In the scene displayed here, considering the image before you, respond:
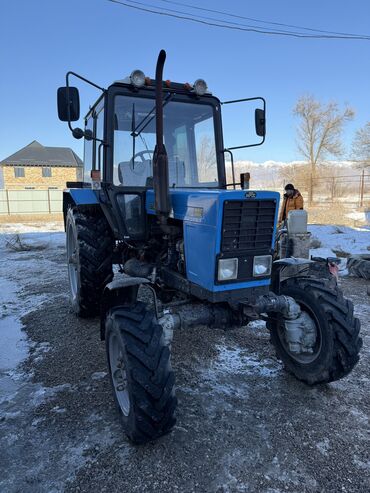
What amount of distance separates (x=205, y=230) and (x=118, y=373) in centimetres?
118

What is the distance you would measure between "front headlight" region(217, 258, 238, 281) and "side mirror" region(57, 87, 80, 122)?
6.06 feet

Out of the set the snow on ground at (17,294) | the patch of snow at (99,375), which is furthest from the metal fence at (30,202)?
the patch of snow at (99,375)

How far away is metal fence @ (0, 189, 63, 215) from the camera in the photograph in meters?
24.7

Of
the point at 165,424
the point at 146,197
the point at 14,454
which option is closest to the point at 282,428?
the point at 165,424

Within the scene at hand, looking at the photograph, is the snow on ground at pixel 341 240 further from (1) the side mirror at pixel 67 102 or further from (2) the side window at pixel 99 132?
(1) the side mirror at pixel 67 102

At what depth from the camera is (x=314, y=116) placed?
2655 cm

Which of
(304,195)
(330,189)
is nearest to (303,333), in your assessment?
(330,189)

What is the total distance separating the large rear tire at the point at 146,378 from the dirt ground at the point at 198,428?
0.18 m

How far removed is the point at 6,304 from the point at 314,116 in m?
26.3

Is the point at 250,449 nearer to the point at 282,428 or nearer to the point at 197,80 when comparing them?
the point at 282,428

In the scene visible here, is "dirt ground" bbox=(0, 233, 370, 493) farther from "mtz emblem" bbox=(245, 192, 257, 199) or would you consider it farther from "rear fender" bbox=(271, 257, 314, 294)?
"mtz emblem" bbox=(245, 192, 257, 199)

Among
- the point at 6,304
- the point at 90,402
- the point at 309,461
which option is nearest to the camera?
the point at 309,461

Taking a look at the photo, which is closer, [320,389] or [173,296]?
[320,389]

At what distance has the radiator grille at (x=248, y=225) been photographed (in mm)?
2484
